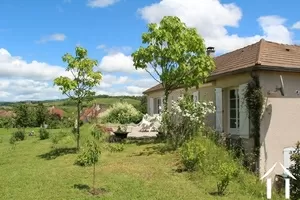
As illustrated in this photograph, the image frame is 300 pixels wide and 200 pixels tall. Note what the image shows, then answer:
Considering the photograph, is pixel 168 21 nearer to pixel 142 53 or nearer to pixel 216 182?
pixel 142 53

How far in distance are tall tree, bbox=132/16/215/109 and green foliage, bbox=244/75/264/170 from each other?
326 cm

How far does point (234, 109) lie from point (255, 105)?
7.27 ft

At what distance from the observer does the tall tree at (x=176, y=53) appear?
51.9 feet

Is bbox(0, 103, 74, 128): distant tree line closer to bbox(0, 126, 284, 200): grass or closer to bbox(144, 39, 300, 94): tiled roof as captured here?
bbox(0, 126, 284, 200): grass

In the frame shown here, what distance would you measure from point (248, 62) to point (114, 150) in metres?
6.39

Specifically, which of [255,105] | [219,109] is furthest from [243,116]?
[219,109]

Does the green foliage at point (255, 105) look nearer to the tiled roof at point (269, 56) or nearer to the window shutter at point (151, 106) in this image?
the tiled roof at point (269, 56)

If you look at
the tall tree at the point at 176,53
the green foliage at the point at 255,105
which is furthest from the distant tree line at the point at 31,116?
the green foliage at the point at 255,105

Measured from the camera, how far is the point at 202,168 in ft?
37.7

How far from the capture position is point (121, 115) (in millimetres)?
31172

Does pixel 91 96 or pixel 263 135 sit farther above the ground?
pixel 91 96

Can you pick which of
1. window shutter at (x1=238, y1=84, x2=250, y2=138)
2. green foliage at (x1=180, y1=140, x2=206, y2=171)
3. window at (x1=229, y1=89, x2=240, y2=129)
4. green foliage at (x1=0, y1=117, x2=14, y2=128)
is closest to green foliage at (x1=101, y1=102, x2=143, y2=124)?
green foliage at (x1=0, y1=117, x2=14, y2=128)

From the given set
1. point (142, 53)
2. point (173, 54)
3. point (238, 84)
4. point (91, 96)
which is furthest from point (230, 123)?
point (91, 96)

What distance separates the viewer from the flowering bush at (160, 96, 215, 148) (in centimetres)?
1416
